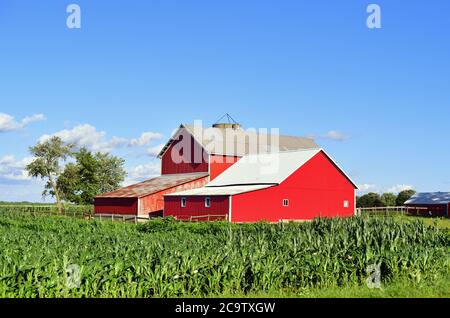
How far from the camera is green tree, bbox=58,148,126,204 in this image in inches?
3041

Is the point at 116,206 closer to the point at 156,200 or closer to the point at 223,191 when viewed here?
the point at 156,200

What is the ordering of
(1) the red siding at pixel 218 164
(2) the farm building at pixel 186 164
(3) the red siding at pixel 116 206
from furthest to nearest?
(1) the red siding at pixel 218 164 < (2) the farm building at pixel 186 164 < (3) the red siding at pixel 116 206

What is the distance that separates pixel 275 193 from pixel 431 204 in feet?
103

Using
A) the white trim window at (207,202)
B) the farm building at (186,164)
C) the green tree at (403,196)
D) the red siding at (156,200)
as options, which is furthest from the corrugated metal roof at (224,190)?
the green tree at (403,196)

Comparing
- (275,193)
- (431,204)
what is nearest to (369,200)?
(431,204)

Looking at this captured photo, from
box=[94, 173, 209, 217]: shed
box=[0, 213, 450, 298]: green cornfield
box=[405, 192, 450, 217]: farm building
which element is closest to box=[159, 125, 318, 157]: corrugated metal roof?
box=[94, 173, 209, 217]: shed

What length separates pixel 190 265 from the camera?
12750 millimetres

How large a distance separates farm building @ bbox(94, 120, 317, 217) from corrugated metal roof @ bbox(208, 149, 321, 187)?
188cm

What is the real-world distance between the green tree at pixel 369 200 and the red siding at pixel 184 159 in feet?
117

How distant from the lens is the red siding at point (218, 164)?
176ft

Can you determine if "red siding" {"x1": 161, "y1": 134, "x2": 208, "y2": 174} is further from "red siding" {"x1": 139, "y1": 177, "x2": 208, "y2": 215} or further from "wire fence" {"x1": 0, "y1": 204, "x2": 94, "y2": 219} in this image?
"wire fence" {"x1": 0, "y1": 204, "x2": 94, "y2": 219}

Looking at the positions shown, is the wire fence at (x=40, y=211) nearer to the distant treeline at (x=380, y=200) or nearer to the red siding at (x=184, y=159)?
the red siding at (x=184, y=159)
